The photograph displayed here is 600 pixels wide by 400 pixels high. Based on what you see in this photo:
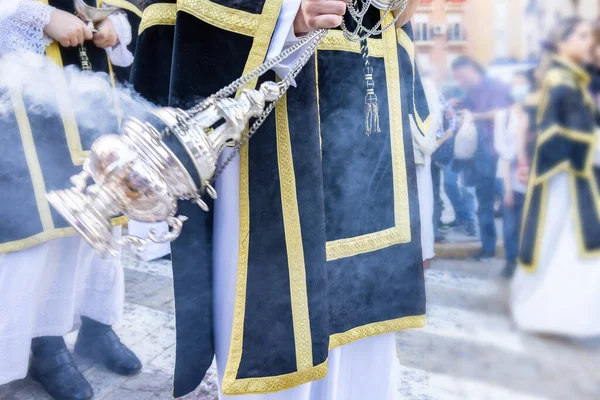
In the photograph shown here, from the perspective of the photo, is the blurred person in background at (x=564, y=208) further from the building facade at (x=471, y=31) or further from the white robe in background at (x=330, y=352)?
the white robe in background at (x=330, y=352)

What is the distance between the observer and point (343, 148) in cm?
123

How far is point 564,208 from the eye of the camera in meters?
0.70

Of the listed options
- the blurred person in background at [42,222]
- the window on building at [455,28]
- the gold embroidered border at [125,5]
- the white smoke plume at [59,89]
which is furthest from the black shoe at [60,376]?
the window on building at [455,28]

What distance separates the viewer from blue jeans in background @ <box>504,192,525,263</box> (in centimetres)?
81

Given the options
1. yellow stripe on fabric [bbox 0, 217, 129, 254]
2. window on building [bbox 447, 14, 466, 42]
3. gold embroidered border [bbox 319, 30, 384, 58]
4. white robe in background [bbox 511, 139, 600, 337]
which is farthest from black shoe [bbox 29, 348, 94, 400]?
window on building [bbox 447, 14, 466, 42]

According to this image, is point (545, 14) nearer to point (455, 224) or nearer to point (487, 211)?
point (487, 211)

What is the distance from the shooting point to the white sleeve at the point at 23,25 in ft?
4.42

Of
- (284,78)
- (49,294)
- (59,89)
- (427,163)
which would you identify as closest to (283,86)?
(284,78)

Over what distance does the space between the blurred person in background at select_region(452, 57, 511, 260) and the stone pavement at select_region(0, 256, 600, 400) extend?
0.29 ft

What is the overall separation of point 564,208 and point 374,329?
0.73 meters

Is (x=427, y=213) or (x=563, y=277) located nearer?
(x=563, y=277)

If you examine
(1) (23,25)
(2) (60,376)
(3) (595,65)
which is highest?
(1) (23,25)

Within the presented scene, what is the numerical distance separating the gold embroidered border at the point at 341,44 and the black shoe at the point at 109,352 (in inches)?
60.2

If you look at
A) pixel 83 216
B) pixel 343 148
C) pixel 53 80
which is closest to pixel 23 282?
pixel 53 80
